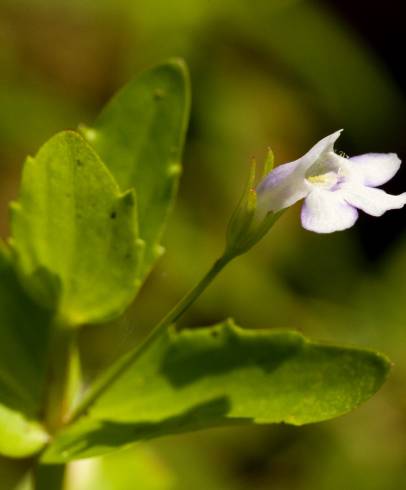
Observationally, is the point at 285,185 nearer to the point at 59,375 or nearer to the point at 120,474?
the point at 59,375

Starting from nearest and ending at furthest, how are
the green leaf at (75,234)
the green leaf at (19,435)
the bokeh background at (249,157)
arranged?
Result: 1. the green leaf at (75,234)
2. the green leaf at (19,435)
3. the bokeh background at (249,157)

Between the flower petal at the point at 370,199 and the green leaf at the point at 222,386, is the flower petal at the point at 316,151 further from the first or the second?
the green leaf at the point at 222,386

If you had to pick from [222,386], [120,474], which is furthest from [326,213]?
[120,474]

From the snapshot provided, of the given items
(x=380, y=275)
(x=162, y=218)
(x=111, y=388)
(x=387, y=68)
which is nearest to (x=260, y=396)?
(x=111, y=388)

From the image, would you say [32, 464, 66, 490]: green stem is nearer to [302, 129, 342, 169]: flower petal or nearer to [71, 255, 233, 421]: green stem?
[71, 255, 233, 421]: green stem

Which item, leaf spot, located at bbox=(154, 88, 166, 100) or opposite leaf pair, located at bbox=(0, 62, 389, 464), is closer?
opposite leaf pair, located at bbox=(0, 62, 389, 464)

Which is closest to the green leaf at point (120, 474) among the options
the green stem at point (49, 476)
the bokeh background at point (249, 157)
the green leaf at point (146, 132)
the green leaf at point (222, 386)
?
the bokeh background at point (249, 157)

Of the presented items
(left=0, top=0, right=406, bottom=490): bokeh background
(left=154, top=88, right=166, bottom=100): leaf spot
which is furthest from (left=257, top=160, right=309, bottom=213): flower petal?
(left=0, top=0, right=406, bottom=490): bokeh background
